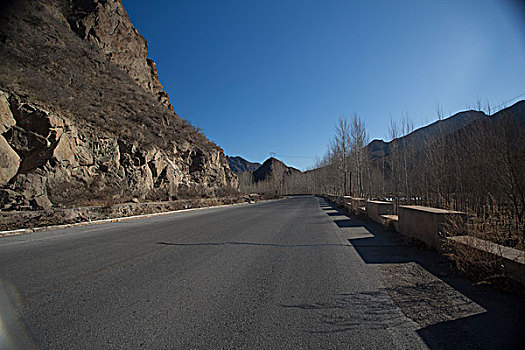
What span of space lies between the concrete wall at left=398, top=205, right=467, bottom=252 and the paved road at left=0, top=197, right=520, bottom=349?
1411 millimetres

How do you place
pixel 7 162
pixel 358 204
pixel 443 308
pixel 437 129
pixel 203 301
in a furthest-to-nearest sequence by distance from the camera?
pixel 437 129 < pixel 358 204 < pixel 7 162 < pixel 203 301 < pixel 443 308

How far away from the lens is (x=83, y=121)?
63.1 feet

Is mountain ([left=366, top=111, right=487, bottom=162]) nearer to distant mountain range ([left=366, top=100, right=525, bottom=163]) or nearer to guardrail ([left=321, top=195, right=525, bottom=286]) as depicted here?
distant mountain range ([left=366, top=100, right=525, bottom=163])

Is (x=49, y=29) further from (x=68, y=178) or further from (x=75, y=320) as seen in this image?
(x=75, y=320)

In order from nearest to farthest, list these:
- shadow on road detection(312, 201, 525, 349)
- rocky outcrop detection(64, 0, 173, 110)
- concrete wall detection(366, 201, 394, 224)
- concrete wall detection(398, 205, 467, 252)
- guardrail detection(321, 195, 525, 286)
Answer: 1. shadow on road detection(312, 201, 525, 349)
2. guardrail detection(321, 195, 525, 286)
3. concrete wall detection(398, 205, 467, 252)
4. concrete wall detection(366, 201, 394, 224)
5. rocky outcrop detection(64, 0, 173, 110)

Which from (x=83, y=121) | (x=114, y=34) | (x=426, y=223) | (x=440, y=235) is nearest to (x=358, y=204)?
(x=426, y=223)

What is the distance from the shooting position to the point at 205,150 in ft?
124

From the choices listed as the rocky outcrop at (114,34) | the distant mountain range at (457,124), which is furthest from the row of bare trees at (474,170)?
the rocky outcrop at (114,34)

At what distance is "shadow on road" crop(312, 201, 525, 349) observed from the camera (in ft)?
7.77

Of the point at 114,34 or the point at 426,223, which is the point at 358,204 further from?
the point at 114,34

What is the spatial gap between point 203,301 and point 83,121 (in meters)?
21.0

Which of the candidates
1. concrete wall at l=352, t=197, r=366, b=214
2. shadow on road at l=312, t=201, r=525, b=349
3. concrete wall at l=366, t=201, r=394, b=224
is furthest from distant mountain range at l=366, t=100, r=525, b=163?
concrete wall at l=352, t=197, r=366, b=214

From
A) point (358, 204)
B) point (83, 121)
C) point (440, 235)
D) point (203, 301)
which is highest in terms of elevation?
point (83, 121)

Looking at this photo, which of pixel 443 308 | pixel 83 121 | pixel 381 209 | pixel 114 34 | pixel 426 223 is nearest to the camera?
pixel 443 308
